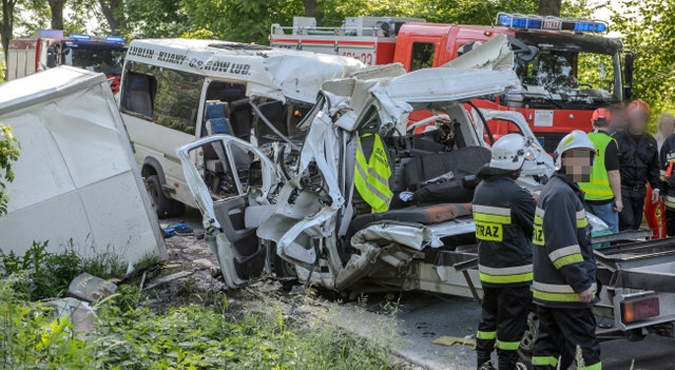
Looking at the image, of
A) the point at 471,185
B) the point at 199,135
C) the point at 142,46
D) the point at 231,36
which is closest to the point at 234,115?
the point at 199,135

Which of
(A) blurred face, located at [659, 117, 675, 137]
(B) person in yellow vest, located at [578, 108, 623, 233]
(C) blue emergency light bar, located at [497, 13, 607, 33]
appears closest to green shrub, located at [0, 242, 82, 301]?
(B) person in yellow vest, located at [578, 108, 623, 233]

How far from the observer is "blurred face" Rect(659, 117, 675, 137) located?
956cm

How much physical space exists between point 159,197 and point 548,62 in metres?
5.58

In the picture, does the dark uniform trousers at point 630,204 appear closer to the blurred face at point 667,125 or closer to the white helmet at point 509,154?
the blurred face at point 667,125

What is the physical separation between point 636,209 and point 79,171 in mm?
5429

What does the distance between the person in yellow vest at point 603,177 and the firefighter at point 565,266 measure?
3.08m

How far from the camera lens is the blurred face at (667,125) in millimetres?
9562

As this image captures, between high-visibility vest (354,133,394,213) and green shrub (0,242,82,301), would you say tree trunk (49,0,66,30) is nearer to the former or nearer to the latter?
green shrub (0,242,82,301)

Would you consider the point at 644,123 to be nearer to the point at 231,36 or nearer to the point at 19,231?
the point at 19,231

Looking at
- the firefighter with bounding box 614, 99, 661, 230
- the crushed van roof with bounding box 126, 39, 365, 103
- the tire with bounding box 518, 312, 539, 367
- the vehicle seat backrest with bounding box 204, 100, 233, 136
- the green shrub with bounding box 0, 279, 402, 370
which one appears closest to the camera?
the green shrub with bounding box 0, 279, 402, 370


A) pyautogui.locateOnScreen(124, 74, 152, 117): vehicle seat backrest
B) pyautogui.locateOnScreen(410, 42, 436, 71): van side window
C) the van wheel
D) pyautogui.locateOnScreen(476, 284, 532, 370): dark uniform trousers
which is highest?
pyautogui.locateOnScreen(410, 42, 436, 71): van side window

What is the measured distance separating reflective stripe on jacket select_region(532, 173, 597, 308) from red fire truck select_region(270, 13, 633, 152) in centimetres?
603

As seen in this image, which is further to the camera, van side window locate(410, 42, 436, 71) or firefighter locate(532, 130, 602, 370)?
van side window locate(410, 42, 436, 71)

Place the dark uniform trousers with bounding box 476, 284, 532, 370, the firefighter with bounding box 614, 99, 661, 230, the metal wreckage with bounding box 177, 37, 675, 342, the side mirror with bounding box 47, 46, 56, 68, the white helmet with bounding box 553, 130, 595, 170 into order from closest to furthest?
the white helmet with bounding box 553, 130, 595, 170, the dark uniform trousers with bounding box 476, 284, 532, 370, the metal wreckage with bounding box 177, 37, 675, 342, the firefighter with bounding box 614, 99, 661, 230, the side mirror with bounding box 47, 46, 56, 68
